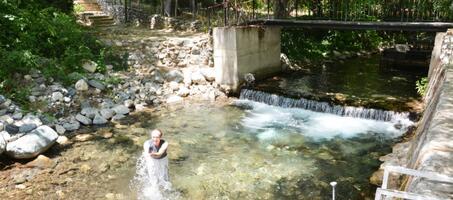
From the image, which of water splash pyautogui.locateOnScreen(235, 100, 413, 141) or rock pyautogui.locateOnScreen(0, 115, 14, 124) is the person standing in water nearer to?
water splash pyautogui.locateOnScreen(235, 100, 413, 141)

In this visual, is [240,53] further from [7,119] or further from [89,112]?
[7,119]

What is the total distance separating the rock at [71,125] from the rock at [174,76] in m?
4.78

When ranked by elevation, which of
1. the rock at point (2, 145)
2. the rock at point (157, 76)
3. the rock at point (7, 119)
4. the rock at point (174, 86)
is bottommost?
the rock at point (2, 145)

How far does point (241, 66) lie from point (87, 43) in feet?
21.1

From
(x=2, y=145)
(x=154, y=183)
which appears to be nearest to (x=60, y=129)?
(x=2, y=145)

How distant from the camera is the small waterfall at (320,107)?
13239mm

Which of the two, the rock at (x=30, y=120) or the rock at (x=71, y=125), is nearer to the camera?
the rock at (x=30, y=120)

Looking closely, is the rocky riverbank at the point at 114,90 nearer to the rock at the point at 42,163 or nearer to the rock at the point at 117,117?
the rock at the point at 117,117

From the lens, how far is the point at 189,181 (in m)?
9.27

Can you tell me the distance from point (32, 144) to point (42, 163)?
0.62 meters

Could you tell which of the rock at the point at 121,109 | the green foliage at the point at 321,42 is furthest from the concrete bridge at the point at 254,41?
the rock at the point at 121,109

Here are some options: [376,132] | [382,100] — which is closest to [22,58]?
[376,132]

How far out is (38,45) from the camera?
15.5 m

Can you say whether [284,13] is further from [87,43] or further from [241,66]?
[87,43]
